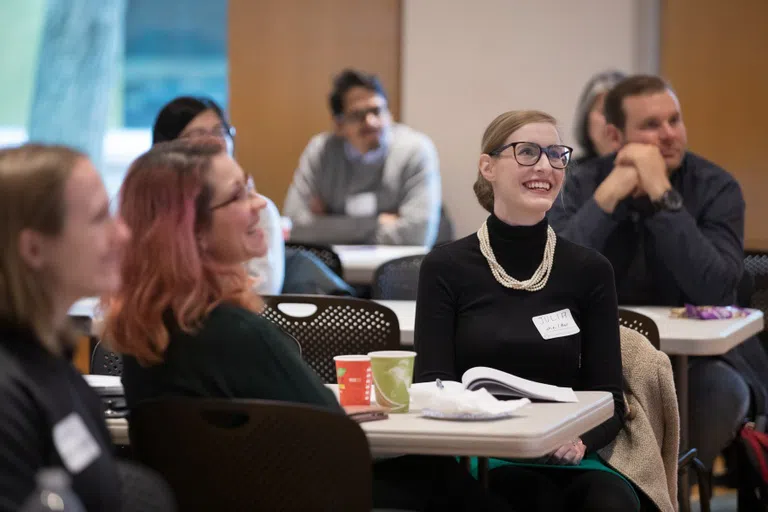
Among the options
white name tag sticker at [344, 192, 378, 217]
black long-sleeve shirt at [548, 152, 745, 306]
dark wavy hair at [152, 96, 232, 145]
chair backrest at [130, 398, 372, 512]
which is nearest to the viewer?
chair backrest at [130, 398, 372, 512]

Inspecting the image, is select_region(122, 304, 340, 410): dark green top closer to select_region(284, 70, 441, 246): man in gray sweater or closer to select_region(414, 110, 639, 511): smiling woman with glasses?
select_region(414, 110, 639, 511): smiling woman with glasses

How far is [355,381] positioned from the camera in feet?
7.31

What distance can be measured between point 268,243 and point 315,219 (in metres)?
2.67

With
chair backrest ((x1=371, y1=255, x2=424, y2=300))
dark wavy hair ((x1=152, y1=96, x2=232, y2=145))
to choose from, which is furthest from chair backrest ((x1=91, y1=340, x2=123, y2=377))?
chair backrest ((x1=371, y1=255, x2=424, y2=300))

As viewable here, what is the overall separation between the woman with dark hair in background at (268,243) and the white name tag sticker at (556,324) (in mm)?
1153

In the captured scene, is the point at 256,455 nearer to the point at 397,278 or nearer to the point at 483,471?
the point at 483,471

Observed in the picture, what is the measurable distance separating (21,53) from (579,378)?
6950 mm

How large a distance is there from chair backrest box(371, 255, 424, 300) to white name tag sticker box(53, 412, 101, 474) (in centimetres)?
254

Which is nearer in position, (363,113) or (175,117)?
(175,117)

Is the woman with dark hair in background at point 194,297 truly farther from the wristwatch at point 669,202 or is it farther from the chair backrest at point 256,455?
the wristwatch at point 669,202

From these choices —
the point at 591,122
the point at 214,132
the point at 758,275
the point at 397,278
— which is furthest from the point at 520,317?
the point at 591,122

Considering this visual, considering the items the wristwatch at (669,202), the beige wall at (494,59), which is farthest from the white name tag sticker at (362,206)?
the wristwatch at (669,202)

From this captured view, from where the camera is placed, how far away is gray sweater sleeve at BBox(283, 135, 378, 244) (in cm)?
597

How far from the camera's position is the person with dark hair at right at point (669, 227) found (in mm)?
3520
